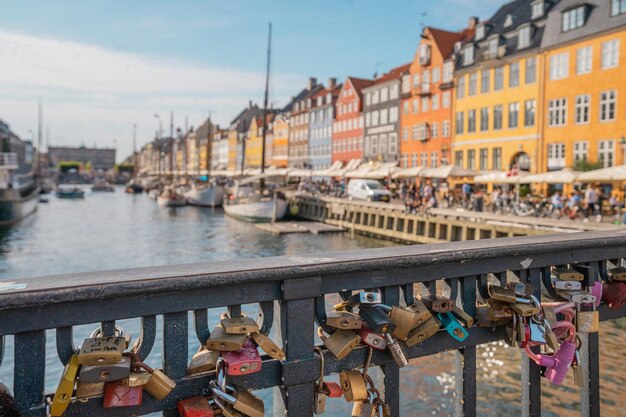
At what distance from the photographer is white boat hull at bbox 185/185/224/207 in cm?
6812

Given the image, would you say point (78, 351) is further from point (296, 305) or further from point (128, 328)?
point (128, 328)

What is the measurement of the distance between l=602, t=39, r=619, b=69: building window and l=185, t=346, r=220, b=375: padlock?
3665 cm

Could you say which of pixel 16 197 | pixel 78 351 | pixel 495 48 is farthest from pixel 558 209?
pixel 16 197

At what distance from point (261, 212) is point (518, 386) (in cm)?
3822

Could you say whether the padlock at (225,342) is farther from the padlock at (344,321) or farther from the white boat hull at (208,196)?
the white boat hull at (208,196)

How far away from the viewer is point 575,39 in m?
35.8

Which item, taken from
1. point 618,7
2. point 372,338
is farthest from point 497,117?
point 372,338

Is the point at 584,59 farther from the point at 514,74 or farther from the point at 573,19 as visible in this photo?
the point at 514,74

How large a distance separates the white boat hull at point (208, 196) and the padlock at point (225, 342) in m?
66.4

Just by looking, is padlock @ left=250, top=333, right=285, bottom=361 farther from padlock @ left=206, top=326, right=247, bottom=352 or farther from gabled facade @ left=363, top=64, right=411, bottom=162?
gabled facade @ left=363, top=64, right=411, bottom=162

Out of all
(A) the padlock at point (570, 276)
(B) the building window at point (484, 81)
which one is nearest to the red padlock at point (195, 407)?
(A) the padlock at point (570, 276)

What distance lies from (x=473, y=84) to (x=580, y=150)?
502 inches

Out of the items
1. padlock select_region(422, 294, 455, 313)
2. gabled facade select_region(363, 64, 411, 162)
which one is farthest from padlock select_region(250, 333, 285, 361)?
gabled facade select_region(363, 64, 411, 162)

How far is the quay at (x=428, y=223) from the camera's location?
25.0 m
